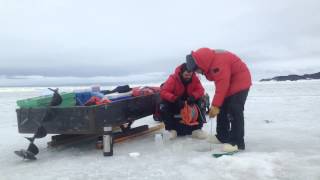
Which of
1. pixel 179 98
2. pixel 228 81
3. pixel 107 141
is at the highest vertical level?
pixel 228 81

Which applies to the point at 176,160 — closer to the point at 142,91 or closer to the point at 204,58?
the point at 204,58

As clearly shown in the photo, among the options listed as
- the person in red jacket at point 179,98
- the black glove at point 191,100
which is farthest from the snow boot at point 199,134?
the black glove at point 191,100

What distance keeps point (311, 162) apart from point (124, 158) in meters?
2.13

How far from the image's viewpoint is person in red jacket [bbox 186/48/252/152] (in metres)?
4.51

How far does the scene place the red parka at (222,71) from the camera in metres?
4.50

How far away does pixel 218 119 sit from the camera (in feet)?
17.1

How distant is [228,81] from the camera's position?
4.50 metres

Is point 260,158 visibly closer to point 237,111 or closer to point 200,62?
point 237,111

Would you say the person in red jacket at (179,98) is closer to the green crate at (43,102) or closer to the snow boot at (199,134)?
the snow boot at (199,134)

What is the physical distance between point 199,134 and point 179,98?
64cm

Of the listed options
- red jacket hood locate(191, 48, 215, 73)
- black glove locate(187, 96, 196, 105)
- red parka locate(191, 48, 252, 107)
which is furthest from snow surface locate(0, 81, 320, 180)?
red jacket hood locate(191, 48, 215, 73)

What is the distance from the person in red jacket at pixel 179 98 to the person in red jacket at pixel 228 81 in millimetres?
955

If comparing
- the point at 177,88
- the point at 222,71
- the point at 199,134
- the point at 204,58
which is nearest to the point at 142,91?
the point at 177,88

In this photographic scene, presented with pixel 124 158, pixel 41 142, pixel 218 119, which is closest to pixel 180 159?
pixel 124 158
